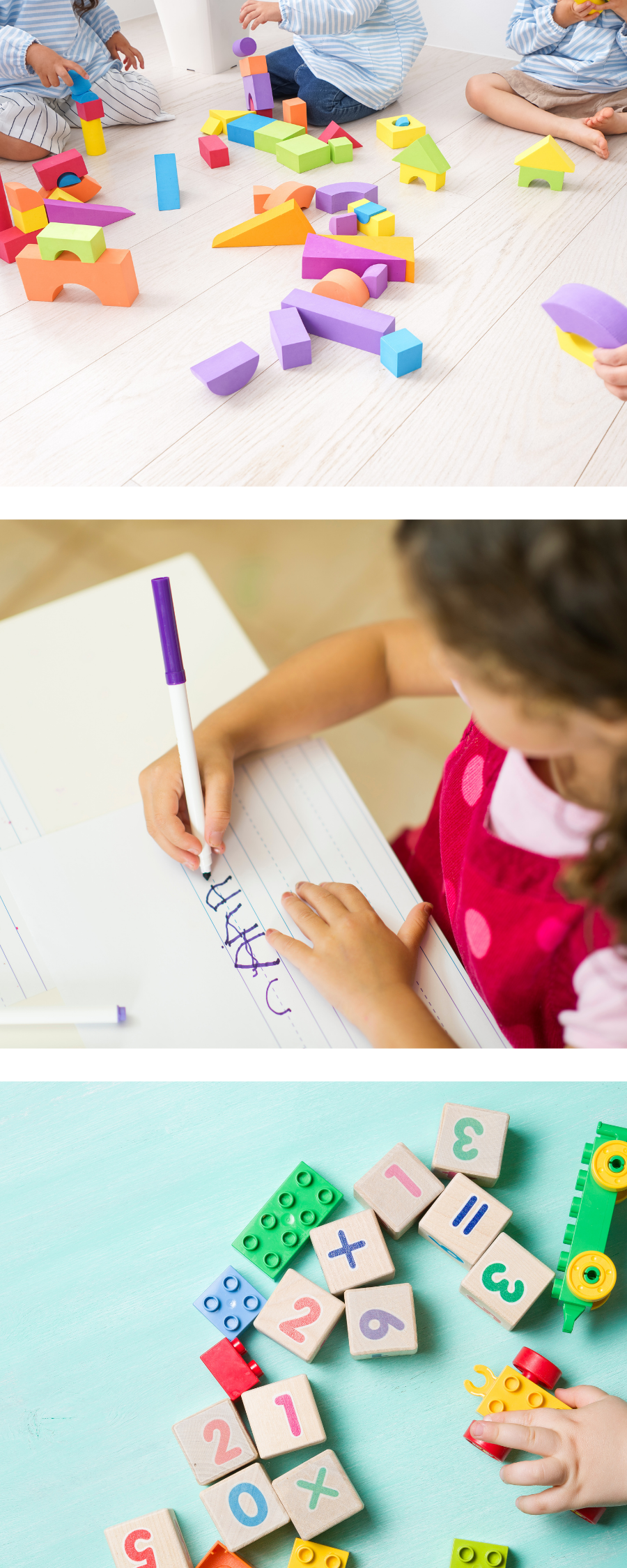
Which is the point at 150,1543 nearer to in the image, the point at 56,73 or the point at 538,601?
the point at 538,601

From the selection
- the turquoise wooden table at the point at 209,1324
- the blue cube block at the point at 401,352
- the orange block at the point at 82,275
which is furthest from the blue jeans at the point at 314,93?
the turquoise wooden table at the point at 209,1324

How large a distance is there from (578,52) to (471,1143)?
1.47 meters

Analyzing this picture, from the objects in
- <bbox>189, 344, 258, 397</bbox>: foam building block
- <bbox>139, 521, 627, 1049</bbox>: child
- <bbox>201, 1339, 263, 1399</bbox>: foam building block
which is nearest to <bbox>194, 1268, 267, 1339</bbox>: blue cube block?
<bbox>201, 1339, 263, 1399</bbox>: foam building block

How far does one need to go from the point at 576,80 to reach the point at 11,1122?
4.85ft

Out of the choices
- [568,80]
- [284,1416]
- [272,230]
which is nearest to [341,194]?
[272,230]

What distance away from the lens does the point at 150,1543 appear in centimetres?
47

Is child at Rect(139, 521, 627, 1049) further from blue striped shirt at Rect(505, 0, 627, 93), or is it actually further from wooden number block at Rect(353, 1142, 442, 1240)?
blue striped shirt at Rect(505, 0, 627, 93)

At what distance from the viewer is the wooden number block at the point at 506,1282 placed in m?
0.51

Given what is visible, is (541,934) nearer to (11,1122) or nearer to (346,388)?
(11,1122)

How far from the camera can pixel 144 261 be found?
1.17 metres

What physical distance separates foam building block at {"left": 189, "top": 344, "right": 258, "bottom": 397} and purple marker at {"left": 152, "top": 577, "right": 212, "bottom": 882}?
0.64 metres

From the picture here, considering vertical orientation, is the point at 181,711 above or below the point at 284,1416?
above

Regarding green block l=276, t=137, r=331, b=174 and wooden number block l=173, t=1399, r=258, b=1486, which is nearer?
wooden number block l=173, t=1399, r=258, b=1486

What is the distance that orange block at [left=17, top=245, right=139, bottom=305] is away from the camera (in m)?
1.07
